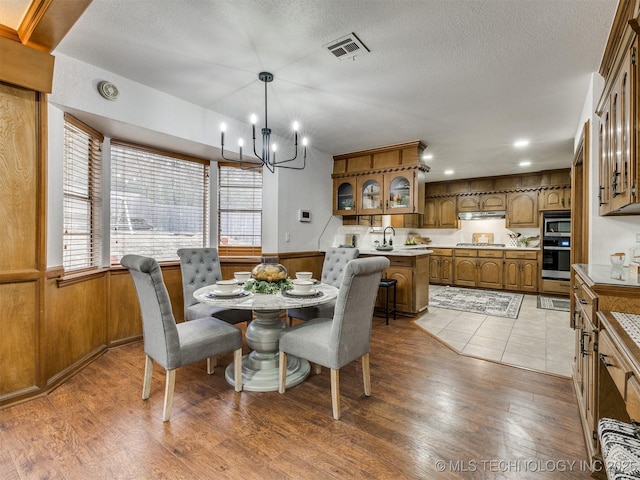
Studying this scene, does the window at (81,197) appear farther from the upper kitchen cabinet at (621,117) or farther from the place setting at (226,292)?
the upper kitchen cabinet at (621,117)

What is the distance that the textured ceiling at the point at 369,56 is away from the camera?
1823 mm

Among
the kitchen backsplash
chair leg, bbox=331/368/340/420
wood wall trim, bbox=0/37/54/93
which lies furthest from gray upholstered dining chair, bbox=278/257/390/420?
the kitchen backsplash

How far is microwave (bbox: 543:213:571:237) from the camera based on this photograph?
5.67 meters

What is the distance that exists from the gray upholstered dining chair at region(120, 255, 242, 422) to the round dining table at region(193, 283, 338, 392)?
0.21 meters

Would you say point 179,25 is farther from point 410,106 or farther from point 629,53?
point 629,53

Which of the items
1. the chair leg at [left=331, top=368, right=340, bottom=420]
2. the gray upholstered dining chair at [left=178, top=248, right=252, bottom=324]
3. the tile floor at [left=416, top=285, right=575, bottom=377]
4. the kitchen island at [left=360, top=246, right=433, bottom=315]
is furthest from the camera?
the kitchen island at [left=360, top=246, right=433, bottom=315]

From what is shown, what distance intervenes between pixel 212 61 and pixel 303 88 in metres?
0.79

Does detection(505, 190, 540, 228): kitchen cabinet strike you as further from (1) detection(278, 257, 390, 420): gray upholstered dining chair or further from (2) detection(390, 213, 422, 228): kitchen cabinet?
(1) detection(278, 257, 390, 420): gray upholstered dining chair

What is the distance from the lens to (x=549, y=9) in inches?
70.2

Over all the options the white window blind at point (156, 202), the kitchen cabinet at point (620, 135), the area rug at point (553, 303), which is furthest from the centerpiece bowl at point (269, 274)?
the area rug at point (553, 303)

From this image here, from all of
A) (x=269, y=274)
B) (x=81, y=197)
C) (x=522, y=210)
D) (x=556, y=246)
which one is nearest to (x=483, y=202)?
(x=522, y=210)

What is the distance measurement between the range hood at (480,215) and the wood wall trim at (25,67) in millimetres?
7101

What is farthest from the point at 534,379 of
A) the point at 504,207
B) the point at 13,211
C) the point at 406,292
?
the point at 504,207

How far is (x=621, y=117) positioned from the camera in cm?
172
